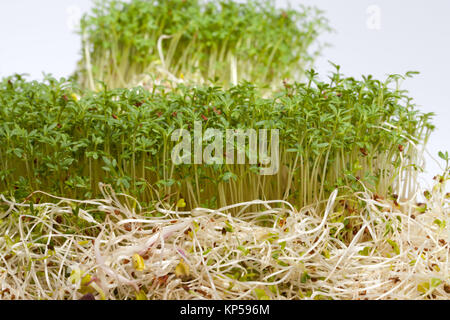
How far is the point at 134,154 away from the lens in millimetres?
1637

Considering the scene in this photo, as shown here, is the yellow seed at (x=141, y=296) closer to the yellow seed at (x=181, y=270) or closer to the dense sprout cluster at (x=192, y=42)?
the yellow seed at (x=181, y=270)

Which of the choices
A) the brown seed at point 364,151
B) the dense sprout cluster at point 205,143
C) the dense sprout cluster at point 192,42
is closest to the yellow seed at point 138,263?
the dense sprout cluster at point 205,143

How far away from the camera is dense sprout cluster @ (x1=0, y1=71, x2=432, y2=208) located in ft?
5.36

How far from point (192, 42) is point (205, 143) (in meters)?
1.76

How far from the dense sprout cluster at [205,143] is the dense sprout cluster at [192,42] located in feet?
4.44

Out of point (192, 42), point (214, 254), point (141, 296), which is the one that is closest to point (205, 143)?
point (214, 254)

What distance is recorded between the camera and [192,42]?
127 inches

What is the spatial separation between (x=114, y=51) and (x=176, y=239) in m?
2.03

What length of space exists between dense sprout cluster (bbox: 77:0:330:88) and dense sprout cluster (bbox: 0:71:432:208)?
1352 millimetres

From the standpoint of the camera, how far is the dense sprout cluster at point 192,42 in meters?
3.17

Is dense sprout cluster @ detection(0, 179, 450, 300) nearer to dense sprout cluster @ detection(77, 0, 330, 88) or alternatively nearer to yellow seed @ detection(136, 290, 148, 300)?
yellow seed @ detection(136, 290, 148, 300)

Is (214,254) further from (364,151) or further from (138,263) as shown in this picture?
(364,151)

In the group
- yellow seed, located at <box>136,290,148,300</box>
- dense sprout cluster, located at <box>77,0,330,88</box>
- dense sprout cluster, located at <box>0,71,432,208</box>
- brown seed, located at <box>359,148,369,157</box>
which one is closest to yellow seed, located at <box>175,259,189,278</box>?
yellow seed, located at <box>136,290,148,300</box>
